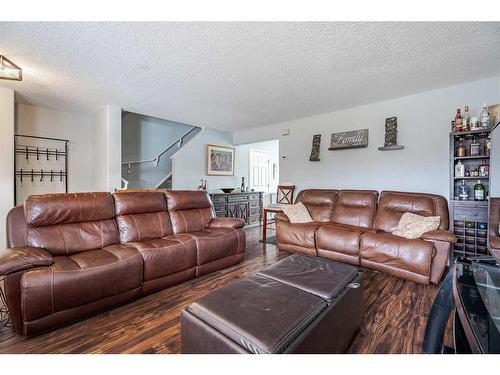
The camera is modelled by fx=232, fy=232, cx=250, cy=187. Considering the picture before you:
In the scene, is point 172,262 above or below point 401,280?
above

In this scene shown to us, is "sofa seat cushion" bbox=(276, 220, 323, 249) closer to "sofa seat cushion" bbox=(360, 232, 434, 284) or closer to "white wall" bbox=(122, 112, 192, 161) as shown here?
"sofa seat cushion" bbox=(360, 232, 434, 284)

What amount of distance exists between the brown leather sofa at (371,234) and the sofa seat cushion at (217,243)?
93 centimetres

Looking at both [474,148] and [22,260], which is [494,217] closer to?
[474,148]

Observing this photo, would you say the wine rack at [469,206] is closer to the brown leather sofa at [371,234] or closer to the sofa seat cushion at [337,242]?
the brown leather sofa at [371,234]

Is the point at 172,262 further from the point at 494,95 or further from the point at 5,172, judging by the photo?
the point at 494,95

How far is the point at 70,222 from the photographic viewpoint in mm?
2266

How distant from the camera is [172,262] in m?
2.33

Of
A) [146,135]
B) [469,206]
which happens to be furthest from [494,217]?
[146,135]

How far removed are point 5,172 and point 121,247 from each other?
8.29ft

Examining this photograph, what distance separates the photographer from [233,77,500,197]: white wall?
3.17 meters

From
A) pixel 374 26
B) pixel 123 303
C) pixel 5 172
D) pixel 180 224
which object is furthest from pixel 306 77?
pixel 5 172

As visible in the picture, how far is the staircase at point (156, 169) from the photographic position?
5355 mm

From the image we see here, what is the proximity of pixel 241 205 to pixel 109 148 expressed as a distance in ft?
9.47
